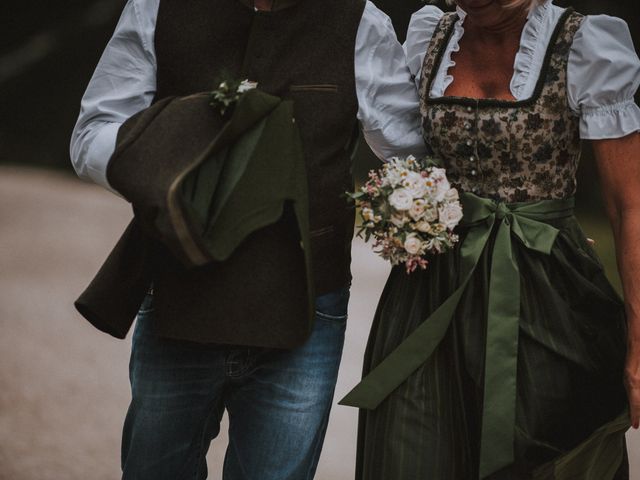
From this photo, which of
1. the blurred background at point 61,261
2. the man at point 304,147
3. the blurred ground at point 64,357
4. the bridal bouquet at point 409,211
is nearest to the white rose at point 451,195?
the bridal bouquet at point 409,211

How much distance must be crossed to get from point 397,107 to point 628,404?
0.91 metres

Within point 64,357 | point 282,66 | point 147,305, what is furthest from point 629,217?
point 64,357

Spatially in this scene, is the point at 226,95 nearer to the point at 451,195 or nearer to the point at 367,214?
the point at 367,214

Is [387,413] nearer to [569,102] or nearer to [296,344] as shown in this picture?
[296,344]

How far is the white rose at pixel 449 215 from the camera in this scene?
2.21 metres

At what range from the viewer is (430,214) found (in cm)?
219

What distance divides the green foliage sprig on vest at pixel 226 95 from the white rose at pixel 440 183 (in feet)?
1.69

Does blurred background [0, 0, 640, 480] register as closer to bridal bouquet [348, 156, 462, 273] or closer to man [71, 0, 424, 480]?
man [71, 0, 424, 480]

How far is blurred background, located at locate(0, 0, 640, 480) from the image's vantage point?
13.0ft

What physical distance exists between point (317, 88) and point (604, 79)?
2.12 feet

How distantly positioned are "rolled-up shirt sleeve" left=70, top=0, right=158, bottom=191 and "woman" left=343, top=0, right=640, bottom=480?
0.70 metres

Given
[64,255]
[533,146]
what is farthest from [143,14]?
[64,255]

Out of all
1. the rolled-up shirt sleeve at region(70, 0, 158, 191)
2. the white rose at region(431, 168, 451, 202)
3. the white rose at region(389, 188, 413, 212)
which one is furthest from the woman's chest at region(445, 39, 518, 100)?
the rolled-up shirt sleeve at region(70, 0, 158, 191)

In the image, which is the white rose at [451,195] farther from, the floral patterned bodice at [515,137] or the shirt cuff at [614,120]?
the shirt cuff at [614,120]
